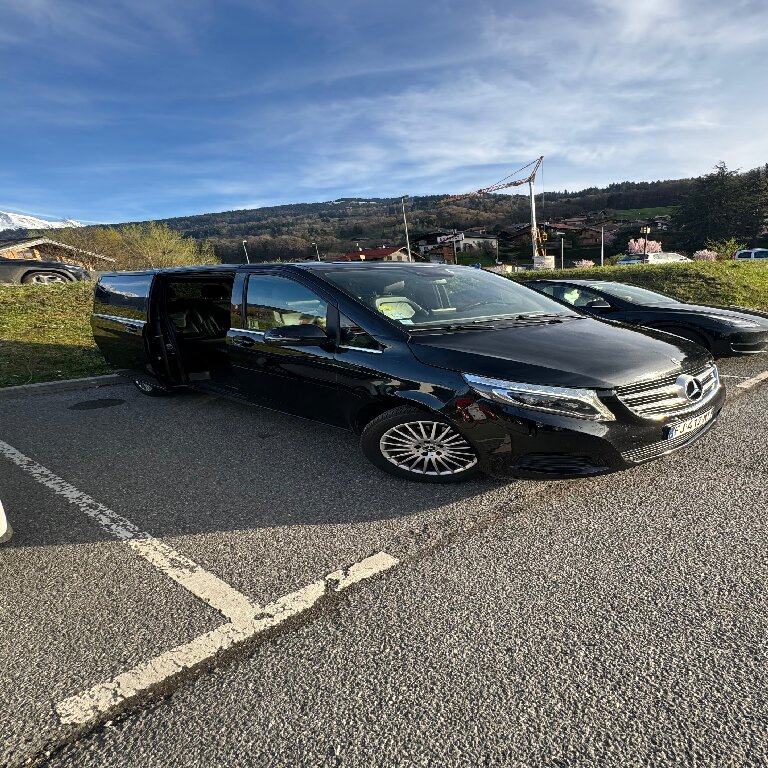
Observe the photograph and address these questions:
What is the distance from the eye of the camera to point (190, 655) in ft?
5.68

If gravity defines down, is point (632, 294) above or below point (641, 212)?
below

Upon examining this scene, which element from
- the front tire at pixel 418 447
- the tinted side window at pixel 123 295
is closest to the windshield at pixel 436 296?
the front tire at pixel 418 447

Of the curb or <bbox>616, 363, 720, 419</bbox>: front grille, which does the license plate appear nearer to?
<bbox>616, 363, 720, 419</bbox>: front grille

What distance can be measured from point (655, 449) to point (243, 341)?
3129 mm

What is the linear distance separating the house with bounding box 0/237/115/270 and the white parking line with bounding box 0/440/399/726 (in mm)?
33970

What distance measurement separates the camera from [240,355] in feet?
13.2

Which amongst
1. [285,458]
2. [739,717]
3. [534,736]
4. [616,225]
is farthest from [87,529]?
[616,225]

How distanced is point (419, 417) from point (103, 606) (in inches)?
71.7

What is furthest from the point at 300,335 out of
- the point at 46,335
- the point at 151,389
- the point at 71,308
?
the point at 71,308

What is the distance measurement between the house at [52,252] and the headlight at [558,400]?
114 ft

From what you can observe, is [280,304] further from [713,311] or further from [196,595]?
[713,311]

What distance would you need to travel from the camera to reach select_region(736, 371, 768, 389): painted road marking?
15.5ft

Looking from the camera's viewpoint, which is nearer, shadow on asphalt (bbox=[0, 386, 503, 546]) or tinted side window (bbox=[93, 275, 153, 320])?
shadow on asphalt (bbox=[0, 386, 503, 546])

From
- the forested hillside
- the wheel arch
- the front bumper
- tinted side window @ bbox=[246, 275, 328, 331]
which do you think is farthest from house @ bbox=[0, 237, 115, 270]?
the front bumper
